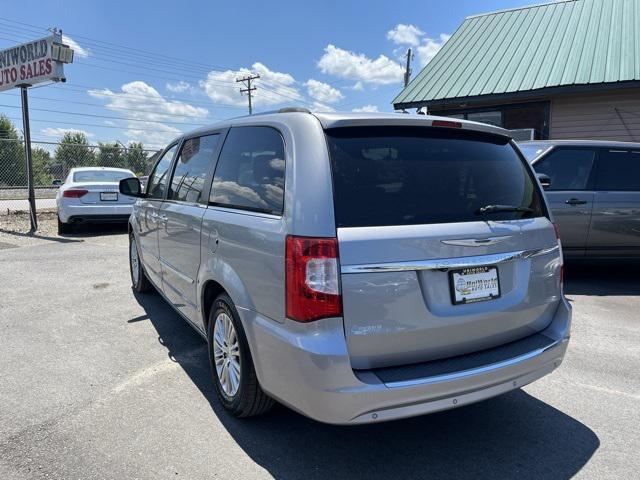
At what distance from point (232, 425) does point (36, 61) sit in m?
12.3

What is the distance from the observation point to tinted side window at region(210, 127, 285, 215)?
2706mm

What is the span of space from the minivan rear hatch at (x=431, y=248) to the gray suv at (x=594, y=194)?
399cm

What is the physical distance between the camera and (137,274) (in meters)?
6.03

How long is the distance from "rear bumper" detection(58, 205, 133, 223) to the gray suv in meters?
8.35

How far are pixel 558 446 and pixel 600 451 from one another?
22 centimetres

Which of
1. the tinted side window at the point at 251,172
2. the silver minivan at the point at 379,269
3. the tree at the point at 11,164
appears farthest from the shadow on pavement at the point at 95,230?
the tree at the point at 11,164

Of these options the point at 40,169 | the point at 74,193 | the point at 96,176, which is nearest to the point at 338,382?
the point at 74,193

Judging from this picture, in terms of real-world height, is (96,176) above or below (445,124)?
below

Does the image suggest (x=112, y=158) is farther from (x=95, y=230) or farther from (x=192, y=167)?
(x=192, y=167)

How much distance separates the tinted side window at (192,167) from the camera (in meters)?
3.68

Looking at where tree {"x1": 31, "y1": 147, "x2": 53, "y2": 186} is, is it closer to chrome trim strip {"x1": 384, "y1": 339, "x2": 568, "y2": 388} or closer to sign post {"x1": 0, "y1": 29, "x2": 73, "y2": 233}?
sign post {"x1": 0, "y1": 29, "x2": 73, "y2": 233}

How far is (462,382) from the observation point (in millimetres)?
2426

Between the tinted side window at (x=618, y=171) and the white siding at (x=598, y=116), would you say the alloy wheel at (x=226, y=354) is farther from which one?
the white siding at (x=598, y=116)

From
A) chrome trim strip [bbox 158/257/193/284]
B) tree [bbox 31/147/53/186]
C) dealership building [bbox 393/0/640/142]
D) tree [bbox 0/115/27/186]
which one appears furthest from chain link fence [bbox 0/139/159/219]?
chrome trim strip [bbox 158/257/193/284]
